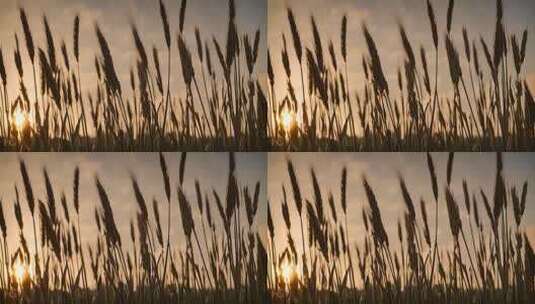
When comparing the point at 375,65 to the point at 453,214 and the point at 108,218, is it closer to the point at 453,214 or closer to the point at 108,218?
the point at 453,214

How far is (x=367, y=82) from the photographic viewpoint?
2.48 meters

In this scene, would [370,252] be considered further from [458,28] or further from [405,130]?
[458,28]

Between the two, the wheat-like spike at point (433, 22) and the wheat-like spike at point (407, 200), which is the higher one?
the wheat-like spike at point (433, 22)

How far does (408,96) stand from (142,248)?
36.0 inches

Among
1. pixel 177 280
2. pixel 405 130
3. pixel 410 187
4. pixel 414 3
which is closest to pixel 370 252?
pixel 410 187

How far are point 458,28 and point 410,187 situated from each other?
1.60ft

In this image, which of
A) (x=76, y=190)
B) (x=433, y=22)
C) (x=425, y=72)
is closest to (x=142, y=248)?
(x=76, y=190)

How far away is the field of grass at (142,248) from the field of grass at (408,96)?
0.86 ft

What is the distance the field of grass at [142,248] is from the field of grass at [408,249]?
0.34 feet

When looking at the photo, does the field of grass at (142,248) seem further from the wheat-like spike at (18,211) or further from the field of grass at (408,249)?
the field of grass at (408,249)

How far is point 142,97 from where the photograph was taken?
2504 millimetres

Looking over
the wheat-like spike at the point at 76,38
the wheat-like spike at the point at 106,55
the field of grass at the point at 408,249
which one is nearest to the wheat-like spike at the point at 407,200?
the field of grass at the point at 408,249

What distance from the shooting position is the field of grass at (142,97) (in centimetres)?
249

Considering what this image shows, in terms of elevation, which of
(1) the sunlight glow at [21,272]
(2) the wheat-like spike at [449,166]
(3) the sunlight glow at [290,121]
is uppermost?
(3) the sunlight glow at [290,121]
